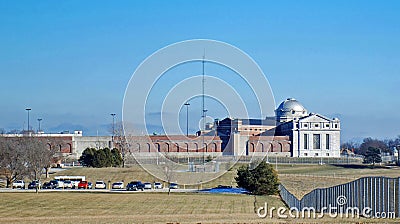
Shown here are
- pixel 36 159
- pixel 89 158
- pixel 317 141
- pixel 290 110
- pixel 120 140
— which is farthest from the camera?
pixel 290 110

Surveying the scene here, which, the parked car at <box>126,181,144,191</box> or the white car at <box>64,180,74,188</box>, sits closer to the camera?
the parked car at <box>126,181,144,191</box>

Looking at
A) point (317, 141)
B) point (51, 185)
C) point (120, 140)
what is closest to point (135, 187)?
point (51, 185)

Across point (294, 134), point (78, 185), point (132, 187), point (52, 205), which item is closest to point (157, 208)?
point (52, 205)

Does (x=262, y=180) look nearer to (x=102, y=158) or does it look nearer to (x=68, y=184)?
(x=68, y=184)

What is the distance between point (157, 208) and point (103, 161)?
62789 millimetres

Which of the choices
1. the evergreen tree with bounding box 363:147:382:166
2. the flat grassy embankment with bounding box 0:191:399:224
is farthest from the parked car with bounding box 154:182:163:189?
the evergreen tree with bounding box 363:147:382:166

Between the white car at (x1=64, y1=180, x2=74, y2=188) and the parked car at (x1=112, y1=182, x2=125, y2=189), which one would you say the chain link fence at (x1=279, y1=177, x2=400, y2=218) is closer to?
the parked car at (x1=112, y1=182, x2=125, y2=189)

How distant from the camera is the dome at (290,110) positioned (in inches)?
7111

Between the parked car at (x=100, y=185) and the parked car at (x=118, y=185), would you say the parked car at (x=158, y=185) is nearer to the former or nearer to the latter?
the parked car at (x=118, y=185)

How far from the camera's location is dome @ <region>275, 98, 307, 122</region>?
593 ft

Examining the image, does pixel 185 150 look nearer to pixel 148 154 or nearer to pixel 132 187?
pixel 148 154

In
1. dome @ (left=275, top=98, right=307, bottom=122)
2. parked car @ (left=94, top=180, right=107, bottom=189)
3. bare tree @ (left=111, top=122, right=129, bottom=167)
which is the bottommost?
parked car @ (left=94, top=180, right=107, bottom=189)

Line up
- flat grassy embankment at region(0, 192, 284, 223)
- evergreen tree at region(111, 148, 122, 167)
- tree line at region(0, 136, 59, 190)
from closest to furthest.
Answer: flat grassy embankment at region(0, 192, 284, 223)
tree line at region(0, 136, 59, 190)
evergreen tree at region(111, 148, 122, 167)

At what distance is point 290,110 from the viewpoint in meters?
182
